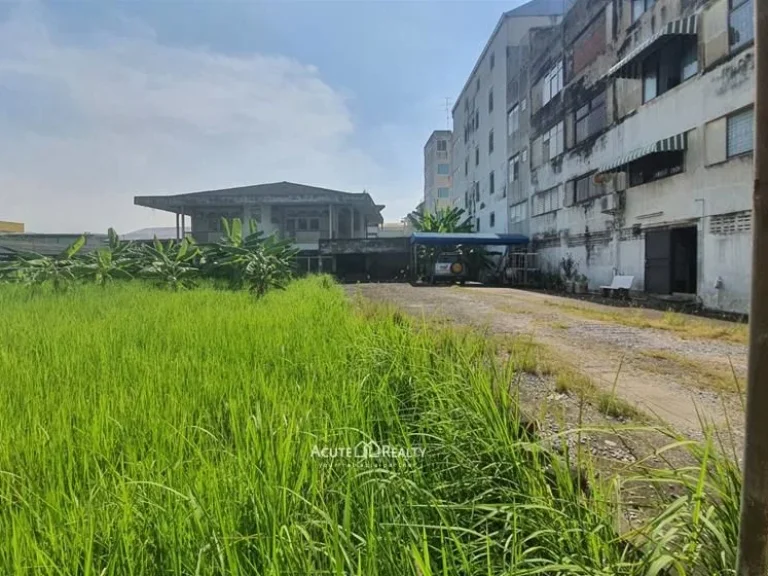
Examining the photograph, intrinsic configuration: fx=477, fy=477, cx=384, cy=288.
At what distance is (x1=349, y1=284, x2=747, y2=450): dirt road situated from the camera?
3.64m

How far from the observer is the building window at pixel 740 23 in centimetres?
1040

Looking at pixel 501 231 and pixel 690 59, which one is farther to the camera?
pixel 501 231

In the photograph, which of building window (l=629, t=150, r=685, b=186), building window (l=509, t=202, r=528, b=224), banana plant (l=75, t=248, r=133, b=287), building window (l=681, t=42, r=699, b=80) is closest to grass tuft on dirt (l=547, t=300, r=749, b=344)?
building window (l=629, t=150, r=685, b=186)

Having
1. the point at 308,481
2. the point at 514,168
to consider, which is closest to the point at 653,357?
the point at 308,481

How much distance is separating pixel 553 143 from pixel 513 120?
6369mm

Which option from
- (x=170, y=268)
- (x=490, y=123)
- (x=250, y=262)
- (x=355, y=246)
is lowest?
(x=170, y=268)

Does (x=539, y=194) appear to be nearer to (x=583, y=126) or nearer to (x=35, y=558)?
(x=583, y=126)

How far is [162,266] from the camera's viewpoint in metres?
11.7

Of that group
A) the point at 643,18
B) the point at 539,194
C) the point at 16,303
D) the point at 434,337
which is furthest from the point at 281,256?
the point at 539,194

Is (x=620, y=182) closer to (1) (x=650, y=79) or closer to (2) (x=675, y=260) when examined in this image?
(1) (x=650, y=79)

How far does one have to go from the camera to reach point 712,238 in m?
11.7

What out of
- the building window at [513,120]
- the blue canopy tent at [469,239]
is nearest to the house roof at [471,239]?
the blue canopy tent at [469,239]

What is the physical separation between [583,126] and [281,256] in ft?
44.0

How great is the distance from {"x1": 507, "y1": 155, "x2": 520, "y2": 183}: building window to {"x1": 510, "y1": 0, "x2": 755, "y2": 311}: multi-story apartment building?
461cm
